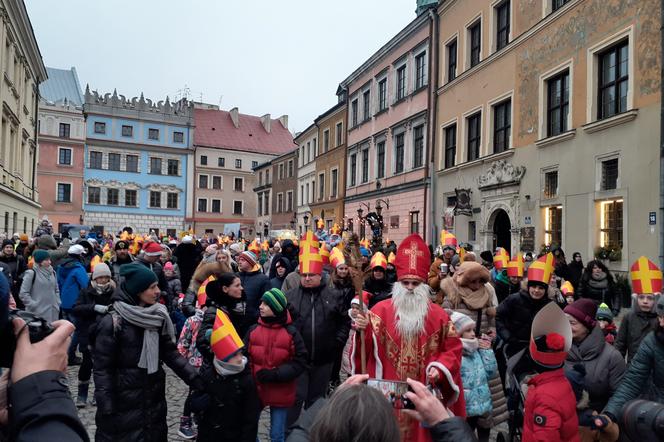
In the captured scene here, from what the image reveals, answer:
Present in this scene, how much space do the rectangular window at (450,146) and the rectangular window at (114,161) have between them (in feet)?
145

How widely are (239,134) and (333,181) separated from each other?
33.1 metres

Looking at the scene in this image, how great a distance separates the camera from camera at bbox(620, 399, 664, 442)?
265cm

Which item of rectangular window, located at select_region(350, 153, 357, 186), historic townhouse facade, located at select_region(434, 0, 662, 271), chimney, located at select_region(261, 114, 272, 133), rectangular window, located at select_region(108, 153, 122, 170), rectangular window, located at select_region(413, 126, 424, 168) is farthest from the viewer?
chimney, located at select_region(261, 114, 272, 133)

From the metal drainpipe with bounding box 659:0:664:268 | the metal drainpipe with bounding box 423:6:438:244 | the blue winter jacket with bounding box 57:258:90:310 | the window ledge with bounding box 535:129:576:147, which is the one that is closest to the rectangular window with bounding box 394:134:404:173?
the metal drainpipe with bounding box 423:6:438:244

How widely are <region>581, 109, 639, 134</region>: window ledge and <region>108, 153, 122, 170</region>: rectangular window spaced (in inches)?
2052

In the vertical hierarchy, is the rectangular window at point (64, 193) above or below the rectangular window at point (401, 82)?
below

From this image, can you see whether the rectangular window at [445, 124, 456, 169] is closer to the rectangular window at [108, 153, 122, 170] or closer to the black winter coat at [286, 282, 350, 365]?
the black winter coat at [286, 282, 350, 365]

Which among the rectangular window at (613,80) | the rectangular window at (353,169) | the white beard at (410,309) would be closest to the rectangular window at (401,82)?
the rectangular window at (353,169)

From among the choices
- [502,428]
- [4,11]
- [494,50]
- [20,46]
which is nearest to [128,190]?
[20,46]

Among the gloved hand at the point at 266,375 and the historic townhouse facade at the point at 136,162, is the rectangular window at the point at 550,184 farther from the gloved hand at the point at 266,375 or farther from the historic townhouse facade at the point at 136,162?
the historic townhouse facade at the point at 136,162

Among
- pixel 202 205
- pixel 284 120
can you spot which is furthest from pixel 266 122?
pixel 202 205

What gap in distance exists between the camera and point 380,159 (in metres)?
29.3

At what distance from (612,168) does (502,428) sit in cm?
993

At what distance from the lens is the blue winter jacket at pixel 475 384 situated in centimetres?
422
